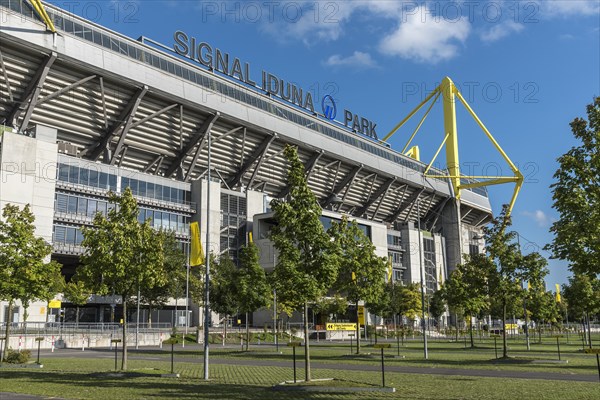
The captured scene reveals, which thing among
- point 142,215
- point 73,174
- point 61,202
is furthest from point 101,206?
point 142,215

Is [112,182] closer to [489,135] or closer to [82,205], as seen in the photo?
[82,205]

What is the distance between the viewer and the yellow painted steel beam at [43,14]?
56.7m

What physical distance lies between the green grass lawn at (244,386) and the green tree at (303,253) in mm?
3241

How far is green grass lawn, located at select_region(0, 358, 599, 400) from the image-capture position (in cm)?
1642

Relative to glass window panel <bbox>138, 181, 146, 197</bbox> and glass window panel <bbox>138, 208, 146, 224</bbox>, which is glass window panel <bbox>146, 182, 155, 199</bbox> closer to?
glass window panel <bbox>138, 181, 146, 197</bbox>

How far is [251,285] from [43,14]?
3654cm

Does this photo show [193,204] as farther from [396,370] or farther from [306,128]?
[396,370]

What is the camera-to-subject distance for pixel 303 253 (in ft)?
68.4

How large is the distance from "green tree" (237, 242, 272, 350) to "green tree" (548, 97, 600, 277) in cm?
2615

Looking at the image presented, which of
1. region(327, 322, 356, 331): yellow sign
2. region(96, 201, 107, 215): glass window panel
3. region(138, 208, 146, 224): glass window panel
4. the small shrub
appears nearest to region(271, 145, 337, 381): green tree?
the small shrub

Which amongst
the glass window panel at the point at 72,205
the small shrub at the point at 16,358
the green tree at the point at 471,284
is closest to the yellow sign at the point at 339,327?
the green tree at the point at 471,284

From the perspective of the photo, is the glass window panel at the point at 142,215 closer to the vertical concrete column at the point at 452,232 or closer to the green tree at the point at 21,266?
the green tree at the point at 21,266

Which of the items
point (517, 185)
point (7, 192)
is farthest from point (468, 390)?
point (517, 185)

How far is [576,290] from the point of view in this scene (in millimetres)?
44375
